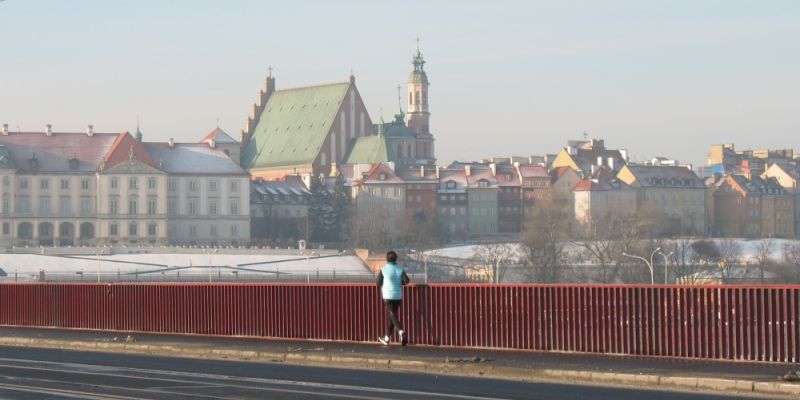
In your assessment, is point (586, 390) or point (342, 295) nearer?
point (586, 390)

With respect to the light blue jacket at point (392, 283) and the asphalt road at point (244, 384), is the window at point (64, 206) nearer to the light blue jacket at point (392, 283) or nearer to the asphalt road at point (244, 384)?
the asphalt road at point (244, 384)

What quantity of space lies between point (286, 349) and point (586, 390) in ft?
26.1

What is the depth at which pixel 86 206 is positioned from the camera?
187 m

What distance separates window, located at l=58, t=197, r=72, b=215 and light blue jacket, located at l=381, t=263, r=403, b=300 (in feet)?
524

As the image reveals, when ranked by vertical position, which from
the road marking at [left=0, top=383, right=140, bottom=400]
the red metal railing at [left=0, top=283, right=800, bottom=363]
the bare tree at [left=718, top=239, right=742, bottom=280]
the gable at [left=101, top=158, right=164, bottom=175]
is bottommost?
the bare tree at [left=718, top=239, right=742, bottom=280]

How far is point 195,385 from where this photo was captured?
75.7ft

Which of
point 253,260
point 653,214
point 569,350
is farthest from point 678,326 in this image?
point 653,214

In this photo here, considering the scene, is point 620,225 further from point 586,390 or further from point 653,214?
point 586,390

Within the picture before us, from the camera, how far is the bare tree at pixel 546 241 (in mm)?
129250

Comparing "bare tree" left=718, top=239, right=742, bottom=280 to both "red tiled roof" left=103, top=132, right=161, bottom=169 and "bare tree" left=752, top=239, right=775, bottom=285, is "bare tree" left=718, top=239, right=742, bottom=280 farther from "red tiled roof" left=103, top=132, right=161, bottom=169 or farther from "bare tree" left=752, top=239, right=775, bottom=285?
"red tiled roof" left=103, top=132, right=161, bottom=169

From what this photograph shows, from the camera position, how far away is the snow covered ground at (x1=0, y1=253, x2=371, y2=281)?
141 metres

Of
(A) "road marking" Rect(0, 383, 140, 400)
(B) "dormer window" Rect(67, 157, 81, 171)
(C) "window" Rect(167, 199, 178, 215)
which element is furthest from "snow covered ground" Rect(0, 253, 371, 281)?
(A) "road marking" Rect(0, 383, 140, 400)

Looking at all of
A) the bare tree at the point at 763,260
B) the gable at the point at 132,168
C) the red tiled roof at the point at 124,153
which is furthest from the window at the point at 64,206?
the bare tree at the point at 763,260

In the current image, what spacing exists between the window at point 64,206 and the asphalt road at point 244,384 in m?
159
